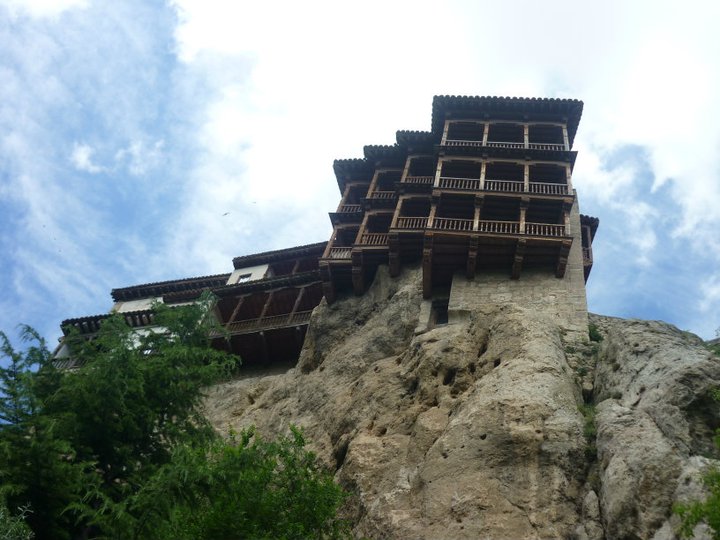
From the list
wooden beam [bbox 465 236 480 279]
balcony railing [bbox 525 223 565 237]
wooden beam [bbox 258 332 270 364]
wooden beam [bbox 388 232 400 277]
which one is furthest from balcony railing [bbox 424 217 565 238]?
wooden beam [bbox 258 332 270 364]

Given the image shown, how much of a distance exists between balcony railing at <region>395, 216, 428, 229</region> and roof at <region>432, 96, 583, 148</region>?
6193 mm

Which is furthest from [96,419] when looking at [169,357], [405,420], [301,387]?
[301,387]

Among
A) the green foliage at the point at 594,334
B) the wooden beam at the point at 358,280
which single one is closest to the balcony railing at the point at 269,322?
the wooden beam at the point at 358,280

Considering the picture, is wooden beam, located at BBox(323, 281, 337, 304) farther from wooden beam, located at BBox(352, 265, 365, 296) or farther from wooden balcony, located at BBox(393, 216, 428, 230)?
wooden balcony, located at BBox(393, 216, 428, 230)

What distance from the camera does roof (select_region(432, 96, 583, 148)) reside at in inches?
1336

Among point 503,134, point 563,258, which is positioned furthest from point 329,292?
point 503,134

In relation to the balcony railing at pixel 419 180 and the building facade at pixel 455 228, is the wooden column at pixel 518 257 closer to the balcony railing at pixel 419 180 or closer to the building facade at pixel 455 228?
the building facade at pixel 455 228

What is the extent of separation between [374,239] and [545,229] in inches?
302

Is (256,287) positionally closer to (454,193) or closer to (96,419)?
(454,193)

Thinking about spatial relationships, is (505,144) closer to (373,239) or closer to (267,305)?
(373,239)

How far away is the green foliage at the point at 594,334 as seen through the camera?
22.8 metres

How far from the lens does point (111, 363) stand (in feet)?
47.2

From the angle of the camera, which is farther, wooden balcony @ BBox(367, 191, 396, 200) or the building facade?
wooden balcony @ BBox(367, 191, 396, 200)

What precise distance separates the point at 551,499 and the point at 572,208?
17741 mm
